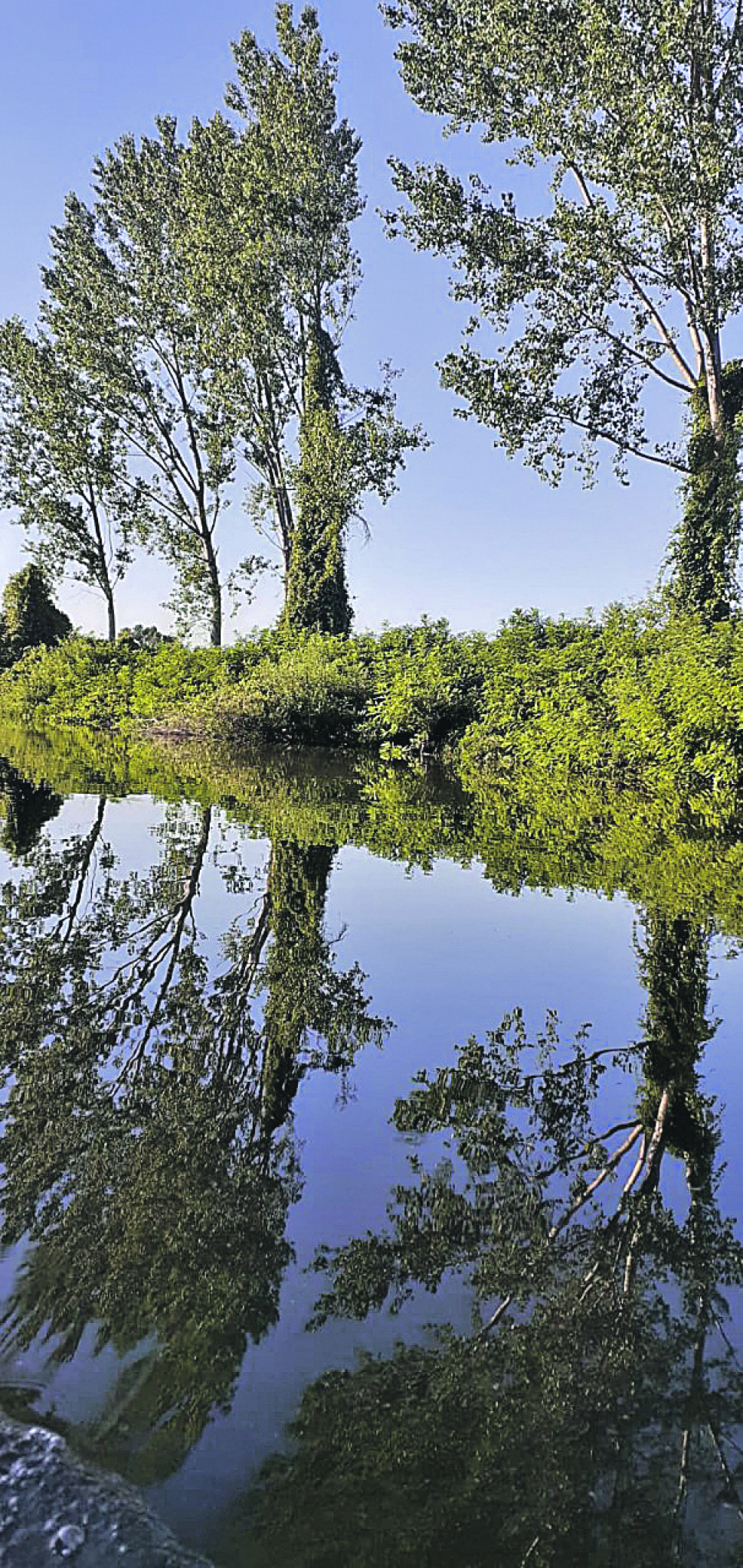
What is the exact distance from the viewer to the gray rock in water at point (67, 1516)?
1.37 meters

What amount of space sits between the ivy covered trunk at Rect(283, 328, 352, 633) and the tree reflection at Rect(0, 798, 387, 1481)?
64.7ft

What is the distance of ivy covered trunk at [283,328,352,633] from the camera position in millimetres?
23734

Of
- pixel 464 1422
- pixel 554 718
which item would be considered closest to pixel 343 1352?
pixel 464 1422

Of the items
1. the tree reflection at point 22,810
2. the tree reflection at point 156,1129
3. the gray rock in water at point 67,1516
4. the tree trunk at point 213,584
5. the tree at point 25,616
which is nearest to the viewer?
the gray rock in water at point 67,1516

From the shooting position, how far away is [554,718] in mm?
14406

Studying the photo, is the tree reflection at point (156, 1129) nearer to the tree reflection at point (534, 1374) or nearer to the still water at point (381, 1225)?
the still water at point (381, 1225)

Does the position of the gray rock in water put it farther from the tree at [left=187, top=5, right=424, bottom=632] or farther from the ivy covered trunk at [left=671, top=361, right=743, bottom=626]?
the tree at [left=187, top=5, right=424, bottom=632]

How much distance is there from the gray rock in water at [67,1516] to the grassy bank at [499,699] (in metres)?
9.78

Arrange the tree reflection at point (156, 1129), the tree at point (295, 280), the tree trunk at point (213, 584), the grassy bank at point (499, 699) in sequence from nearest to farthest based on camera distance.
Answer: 1. the tree reflection at point (156, 1129)
2. the grassy bank at point (499, 699)
3. the tree at point (295, 280)
4. the tree trunk at point (213, 584)

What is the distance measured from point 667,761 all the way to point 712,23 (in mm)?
13593

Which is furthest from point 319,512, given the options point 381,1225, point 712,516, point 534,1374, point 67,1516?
point 67,1516

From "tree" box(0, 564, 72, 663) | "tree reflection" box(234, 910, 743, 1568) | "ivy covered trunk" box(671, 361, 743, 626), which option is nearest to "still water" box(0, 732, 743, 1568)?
"tree reflection" box(234, 910, 743, 1568)

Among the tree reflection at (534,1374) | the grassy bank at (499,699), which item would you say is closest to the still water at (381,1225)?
the tree reflection at (534,1374)

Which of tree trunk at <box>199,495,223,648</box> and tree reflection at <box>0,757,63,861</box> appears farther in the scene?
tree trunk at <box>199,495,223,648</box>
